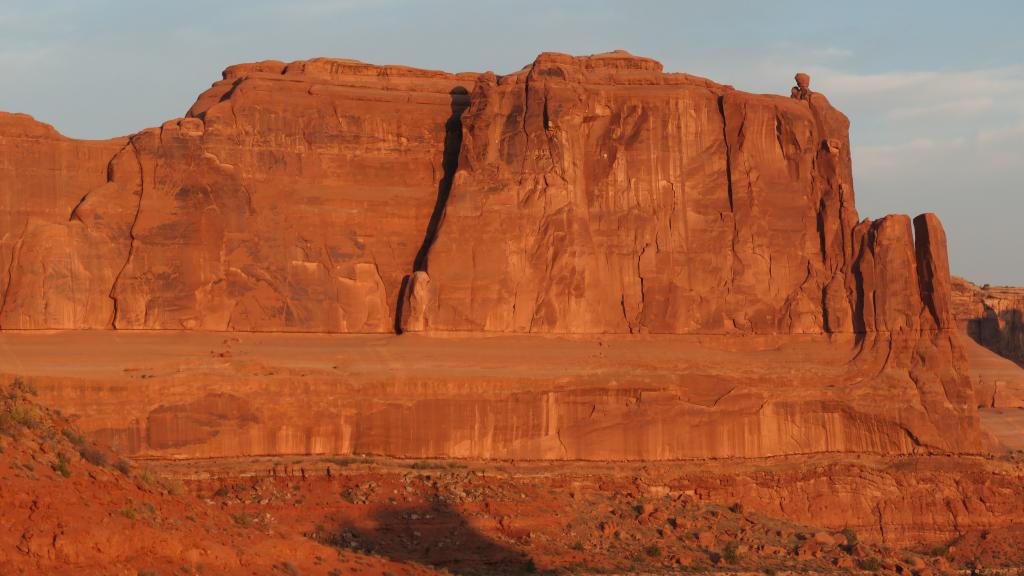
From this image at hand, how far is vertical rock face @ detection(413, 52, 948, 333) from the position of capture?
1681 inches

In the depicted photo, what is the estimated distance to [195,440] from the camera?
125 ft

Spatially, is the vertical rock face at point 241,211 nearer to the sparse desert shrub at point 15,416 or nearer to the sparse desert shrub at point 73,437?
the sparse desert shrub at point 73,437

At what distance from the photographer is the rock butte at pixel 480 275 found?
39375 millimetres

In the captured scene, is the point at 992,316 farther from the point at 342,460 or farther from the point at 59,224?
the point at 59,224

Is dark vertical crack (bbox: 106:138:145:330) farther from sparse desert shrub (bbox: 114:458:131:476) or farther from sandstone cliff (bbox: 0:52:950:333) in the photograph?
sparse desert shrub (bbox: 114:458:131:476)

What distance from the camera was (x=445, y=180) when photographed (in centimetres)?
4412

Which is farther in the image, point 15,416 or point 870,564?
point 870,564

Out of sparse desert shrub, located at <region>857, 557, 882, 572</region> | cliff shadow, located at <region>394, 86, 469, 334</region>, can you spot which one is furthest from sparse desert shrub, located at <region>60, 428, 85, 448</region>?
sparse desert shrub, located at <region>857, 557, 882, 572</region>

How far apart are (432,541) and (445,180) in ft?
39.7

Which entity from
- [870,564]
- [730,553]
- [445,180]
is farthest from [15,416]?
[445,180]

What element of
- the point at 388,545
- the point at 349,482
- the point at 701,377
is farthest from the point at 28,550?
the point at 701,377

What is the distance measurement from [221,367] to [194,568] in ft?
57.8

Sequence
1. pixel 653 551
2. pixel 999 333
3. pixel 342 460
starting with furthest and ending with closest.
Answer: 1. pixel 999 333
2. pixel 342 460
3. pixel 653 551

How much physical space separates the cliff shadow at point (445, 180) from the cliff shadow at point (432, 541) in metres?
7.30
